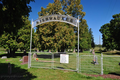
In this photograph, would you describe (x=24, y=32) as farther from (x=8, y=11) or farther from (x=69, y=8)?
(x=8, y=11)

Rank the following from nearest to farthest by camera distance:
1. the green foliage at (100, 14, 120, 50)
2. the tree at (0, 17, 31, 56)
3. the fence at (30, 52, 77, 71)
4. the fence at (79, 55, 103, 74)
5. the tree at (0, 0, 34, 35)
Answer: the tree at (0, 0, 34, 35) < the fence at (30, 52, 77, 71) < the fence at (79, 55, 103, 74) < the tree at (0, 17, 31, 56) < the green foliage at (100, 14, 120, 50)

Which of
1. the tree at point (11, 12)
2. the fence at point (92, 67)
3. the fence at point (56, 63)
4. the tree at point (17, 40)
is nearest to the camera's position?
the tree at point (11, 12)

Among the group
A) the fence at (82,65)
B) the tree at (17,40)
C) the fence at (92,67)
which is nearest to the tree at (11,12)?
the fence at (82,65)

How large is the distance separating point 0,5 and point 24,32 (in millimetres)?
17822

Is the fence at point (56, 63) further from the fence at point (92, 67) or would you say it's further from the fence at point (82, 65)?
the fence at point (92, 67)

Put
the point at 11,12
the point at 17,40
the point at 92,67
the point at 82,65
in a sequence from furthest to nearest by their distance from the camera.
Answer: the point at 17,40 → the point at 82,65 → the point at 92,67 → the point at 11,12

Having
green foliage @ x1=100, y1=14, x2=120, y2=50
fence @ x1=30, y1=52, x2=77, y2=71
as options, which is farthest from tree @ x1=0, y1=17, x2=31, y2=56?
green foliage @ x1=100, y1=14, x2=120, y2=50

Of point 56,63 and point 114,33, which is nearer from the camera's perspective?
point 56,63

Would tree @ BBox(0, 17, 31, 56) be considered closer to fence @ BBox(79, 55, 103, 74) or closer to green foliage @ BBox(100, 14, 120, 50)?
fence @ BBox(79, 55, 103, 74)

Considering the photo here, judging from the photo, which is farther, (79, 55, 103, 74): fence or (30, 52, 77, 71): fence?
(79, 55, 103, 74): fence

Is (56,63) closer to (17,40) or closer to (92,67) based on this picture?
(92,67)

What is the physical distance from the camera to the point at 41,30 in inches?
796

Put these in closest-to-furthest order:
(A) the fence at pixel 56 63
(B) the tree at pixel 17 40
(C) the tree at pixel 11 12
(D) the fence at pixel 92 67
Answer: (C) the tree at pixel 11 12, (A) the fence at pixel 56 63, (D) the fence at pixel 92 67, (B) the tree at pixel 17 40

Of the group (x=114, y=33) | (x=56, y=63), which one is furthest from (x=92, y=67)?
(x=114, y=33)
